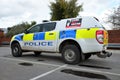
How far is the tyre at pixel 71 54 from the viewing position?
347 inches

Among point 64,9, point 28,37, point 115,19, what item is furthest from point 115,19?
point 28,37

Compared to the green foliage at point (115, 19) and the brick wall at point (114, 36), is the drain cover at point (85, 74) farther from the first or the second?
the green foliage at point (115, 19)

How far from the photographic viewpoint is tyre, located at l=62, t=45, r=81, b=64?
28.9ft

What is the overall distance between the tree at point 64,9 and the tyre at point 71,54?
41.8ft

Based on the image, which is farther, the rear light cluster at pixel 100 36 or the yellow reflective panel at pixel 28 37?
the yellow reflective panel at pixel 28 37

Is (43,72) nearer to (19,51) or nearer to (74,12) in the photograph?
(19,51)

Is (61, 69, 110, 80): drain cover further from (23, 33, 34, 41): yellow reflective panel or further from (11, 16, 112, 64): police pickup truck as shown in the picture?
(23, 33, 34, 41): yellow reflective panel

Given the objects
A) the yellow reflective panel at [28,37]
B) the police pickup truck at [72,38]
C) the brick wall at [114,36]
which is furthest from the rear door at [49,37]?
the brick wall at [114,36]

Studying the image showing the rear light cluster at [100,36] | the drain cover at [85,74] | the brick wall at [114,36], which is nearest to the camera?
the drain cover at [85,74]

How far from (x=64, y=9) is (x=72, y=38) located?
13320mm

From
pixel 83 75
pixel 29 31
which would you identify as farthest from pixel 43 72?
pixel 29 31

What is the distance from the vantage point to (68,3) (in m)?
21.9

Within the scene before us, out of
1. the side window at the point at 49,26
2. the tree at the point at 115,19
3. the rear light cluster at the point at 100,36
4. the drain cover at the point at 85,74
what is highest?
the tree at the point at 115,19

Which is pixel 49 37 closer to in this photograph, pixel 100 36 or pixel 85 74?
pixel 100 36
